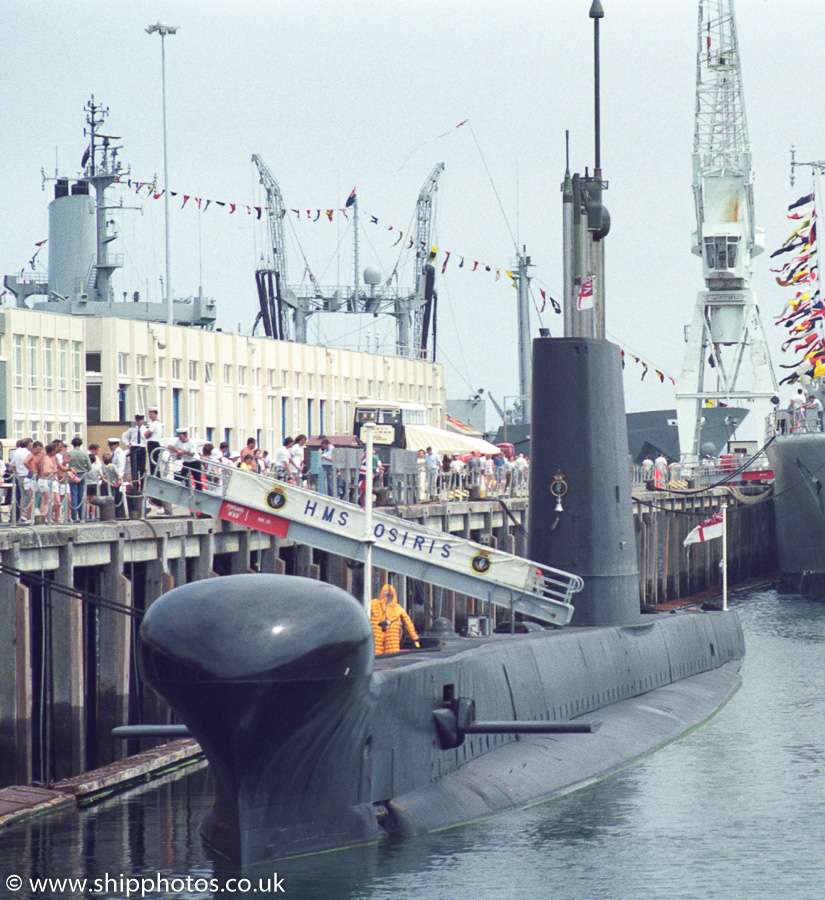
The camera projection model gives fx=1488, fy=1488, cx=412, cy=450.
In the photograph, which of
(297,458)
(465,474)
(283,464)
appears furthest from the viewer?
(465,474)

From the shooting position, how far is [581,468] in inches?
811

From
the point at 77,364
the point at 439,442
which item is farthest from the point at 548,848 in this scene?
the point at 439,442

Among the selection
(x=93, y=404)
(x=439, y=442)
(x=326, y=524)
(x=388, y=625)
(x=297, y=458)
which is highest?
(x=93, y=404)

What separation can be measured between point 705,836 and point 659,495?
36302 mm

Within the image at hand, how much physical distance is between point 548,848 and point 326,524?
10378 mm

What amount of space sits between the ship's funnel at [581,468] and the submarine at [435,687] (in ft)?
0.08

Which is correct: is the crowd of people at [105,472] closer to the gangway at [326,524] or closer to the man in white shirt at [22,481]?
the man in white shirt at [22,481]

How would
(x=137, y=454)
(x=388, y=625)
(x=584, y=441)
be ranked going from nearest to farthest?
1. (x=388, y=625)
2. (x=584, y=441)
3. (x=137, y=454)

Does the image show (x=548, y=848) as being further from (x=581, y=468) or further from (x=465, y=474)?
(x=465, y=474)

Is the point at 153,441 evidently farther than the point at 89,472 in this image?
Yes

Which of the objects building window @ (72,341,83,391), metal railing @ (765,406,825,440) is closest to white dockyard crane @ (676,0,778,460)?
metal railing @ (765,406,825,440)

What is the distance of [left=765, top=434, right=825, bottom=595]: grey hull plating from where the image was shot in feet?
162

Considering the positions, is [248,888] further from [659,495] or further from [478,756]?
[659,495]

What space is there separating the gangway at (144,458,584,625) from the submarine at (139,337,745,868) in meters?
2.89
